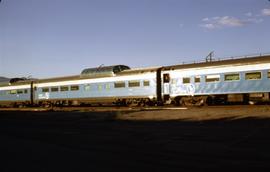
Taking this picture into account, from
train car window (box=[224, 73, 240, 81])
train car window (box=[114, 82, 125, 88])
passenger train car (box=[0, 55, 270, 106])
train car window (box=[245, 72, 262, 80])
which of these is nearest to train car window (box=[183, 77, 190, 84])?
passenger train car (box=[0, 55, 270, 106])

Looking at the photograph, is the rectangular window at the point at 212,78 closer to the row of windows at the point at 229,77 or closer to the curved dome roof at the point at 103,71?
the row of windows at the point at 229,77

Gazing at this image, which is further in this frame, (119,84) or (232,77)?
(119,84)

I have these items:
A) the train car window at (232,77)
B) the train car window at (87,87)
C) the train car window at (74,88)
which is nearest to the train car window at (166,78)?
the train car window at (232,77)

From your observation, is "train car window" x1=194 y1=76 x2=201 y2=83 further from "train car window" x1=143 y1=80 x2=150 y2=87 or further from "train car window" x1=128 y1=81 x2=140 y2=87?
"train car window" x1=128 y1=81 x2=140 y2=87

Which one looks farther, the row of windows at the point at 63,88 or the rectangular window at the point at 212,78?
the row of windows at the point at 63,88

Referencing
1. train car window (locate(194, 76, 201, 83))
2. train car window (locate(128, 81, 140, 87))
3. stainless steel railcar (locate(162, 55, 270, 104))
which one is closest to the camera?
stainless steel railcar (locate(162, 55, 270, 104))

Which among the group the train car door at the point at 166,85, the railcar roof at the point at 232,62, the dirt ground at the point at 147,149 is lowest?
the dirt ground at the point at 147,149

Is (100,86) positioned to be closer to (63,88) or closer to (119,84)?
(119,84)

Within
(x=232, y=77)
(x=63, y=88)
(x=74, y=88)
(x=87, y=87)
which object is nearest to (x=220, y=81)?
(x=232, y=77)

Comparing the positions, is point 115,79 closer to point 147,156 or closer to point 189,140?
point 189,140

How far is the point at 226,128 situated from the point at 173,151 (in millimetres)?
5035

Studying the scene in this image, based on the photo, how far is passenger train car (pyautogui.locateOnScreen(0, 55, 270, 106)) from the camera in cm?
2475

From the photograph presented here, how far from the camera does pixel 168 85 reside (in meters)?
29.7

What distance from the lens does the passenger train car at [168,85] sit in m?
24.7
